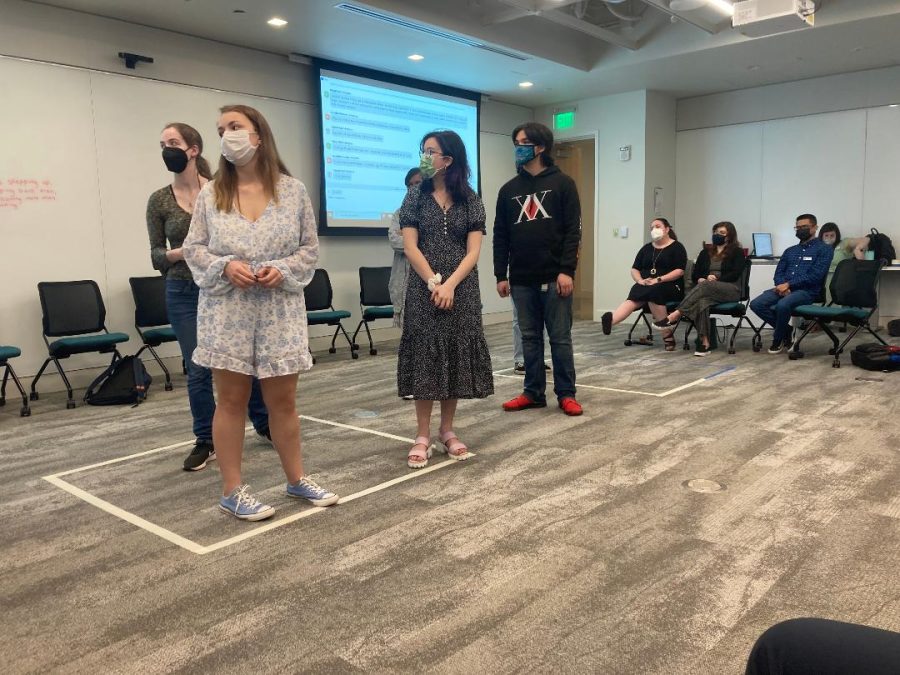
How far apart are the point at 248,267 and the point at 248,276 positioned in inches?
1.5

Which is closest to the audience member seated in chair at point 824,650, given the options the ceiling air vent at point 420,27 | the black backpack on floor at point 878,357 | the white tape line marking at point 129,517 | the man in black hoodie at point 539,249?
the white tape line marking at point 129,517

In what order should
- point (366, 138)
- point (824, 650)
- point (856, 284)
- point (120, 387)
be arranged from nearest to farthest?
1. point (824, 650)
2. point (120, 387)
3. point (856, 284)
4. point (366, 138)

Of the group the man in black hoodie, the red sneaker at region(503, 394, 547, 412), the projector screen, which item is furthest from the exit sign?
the red sneaker at region(503, 394, 547, 412)

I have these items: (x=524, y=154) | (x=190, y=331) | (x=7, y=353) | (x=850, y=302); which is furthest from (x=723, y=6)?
(x=7, y=353)

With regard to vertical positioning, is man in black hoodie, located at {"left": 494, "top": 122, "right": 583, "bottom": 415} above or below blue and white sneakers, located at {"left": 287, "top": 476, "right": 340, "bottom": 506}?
above

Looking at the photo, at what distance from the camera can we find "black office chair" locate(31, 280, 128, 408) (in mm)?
4773

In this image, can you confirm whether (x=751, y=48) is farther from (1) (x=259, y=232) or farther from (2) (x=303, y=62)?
(1) (x=259, y=232)

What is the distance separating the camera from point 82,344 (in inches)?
187

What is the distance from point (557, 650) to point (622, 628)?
0.66ft

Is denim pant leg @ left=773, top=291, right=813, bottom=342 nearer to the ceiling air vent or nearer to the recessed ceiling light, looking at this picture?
the recessed ceiling light

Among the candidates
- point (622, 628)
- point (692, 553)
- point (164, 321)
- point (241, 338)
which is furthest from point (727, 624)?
point (164, 321)

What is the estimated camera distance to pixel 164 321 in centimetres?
551

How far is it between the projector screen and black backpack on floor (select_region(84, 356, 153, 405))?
9.13 ft

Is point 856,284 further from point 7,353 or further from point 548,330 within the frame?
point 7,353
